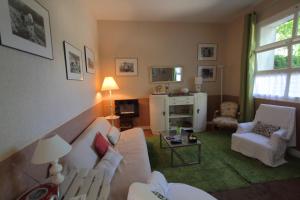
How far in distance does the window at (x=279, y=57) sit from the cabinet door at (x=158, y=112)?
209 centimetres

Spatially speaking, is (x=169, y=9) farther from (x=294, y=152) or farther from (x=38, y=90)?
(x=294, y=152)

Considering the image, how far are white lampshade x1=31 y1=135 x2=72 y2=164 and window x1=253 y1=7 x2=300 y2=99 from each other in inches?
138

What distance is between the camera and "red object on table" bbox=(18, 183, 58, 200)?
0.90 m

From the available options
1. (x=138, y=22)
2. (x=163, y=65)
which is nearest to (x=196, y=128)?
(x=163, y=65)

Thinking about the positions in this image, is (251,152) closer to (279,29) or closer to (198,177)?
(198,177)

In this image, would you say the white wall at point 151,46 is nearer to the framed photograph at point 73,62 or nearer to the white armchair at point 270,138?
the framed photograph at point 73,62

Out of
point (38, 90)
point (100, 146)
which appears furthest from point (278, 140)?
point (38, 90)

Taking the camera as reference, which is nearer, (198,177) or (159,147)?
(198,177)

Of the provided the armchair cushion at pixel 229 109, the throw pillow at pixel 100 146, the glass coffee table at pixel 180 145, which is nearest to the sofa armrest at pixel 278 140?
the glass coffee table at pixel 180 145

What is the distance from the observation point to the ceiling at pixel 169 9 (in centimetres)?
322

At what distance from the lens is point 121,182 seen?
58.8 inches

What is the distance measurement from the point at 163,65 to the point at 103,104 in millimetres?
1962

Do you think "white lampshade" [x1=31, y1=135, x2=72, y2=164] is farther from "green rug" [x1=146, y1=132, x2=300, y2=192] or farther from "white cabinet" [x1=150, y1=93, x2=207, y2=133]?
"white cabinet" [x1=150, y1=93, x2=207, y2=133]

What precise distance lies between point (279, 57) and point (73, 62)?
3631mm
